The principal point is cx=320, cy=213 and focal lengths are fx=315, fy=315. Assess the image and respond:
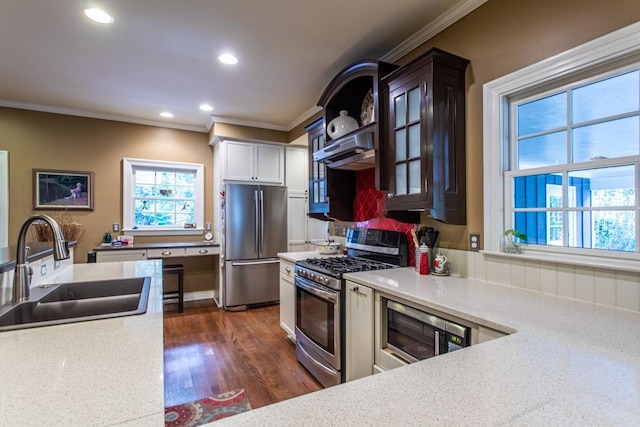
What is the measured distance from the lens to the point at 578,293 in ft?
5.15

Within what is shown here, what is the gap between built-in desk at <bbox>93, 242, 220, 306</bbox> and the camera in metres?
4.01

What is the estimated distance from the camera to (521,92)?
1.88m

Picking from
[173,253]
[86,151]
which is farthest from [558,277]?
[86,151]

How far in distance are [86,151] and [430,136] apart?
447cm

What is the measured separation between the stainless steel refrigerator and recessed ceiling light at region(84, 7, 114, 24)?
230cm

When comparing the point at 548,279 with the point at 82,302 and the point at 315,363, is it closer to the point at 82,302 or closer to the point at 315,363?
the point at 315,363

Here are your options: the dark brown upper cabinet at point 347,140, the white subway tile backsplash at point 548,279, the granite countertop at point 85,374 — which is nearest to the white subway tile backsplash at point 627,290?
the white subway tile backsplash at point 548,279

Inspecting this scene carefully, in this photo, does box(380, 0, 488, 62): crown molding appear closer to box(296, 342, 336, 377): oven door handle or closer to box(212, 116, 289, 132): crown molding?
box(212, 116, 289, 132): crown molding

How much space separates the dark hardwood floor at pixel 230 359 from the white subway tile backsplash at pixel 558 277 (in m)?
1.49

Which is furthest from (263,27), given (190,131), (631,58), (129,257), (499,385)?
(129,257)

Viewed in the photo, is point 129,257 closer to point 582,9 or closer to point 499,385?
point 499,385

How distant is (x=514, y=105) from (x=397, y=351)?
1.66 m

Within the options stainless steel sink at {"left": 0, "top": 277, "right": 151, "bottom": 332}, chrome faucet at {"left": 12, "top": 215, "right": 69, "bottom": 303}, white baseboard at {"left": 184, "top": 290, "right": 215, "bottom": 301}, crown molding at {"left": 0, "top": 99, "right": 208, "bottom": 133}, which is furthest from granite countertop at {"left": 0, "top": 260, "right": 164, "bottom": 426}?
crown molding at {"left": 0, "top": 99, "right": 208, "bottom": 133}

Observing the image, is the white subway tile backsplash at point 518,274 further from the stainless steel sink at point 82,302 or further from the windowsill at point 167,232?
the windowsill at point 167,232
